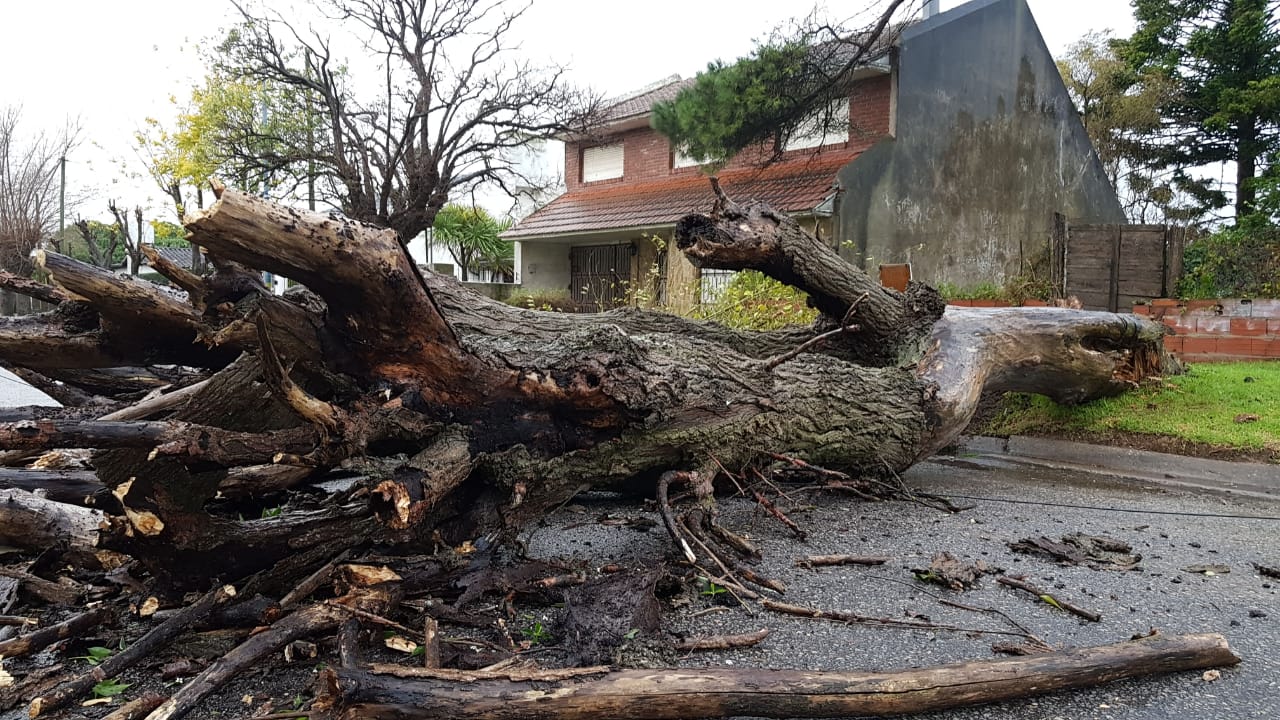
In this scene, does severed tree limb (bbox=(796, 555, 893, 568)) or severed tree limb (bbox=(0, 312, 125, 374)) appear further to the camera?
severed tree limb (bbox=(796, 555, 893, 568))

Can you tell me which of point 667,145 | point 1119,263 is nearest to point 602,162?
point 667,145

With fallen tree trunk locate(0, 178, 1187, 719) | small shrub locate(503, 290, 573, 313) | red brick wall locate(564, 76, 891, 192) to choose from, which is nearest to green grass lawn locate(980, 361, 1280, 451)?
fallen tree trunk locate(0, 178, 1187, 719)

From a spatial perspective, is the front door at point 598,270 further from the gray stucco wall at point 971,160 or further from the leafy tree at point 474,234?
the gray stucco wall at point 971,160

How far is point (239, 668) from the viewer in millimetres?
2072

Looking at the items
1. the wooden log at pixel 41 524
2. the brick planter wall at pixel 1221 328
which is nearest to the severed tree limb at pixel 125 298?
the wooden log at pixel 41 524

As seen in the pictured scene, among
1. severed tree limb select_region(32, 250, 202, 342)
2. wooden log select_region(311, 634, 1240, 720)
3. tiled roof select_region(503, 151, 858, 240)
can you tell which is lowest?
wooden log select_region(311, 634, 1240, 720)

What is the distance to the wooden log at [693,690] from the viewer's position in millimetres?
1809

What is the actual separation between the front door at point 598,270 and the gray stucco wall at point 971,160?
5505 millimetres

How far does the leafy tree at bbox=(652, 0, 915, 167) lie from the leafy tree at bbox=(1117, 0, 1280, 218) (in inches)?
486

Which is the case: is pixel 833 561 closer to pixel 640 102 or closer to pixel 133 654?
pixel 133 654

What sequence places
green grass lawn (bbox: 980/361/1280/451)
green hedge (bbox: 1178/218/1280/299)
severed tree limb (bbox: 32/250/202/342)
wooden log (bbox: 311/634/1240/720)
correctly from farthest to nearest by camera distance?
1. green hedge (bbox: 1178/218/1280/299)
2. green grass lawn (bbox: 980/361/1280/451)
3. severed tree limb (bbox: 32/250/202/342)
4. wooden log (bbox: 311/634/1240/720)

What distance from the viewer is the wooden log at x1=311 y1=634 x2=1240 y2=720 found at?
181cm

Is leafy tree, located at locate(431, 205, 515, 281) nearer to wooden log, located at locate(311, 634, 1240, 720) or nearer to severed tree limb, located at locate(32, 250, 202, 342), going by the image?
severed tree limb, located at locate(32, 250, 202, 342)

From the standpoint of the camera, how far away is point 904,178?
13320mm
